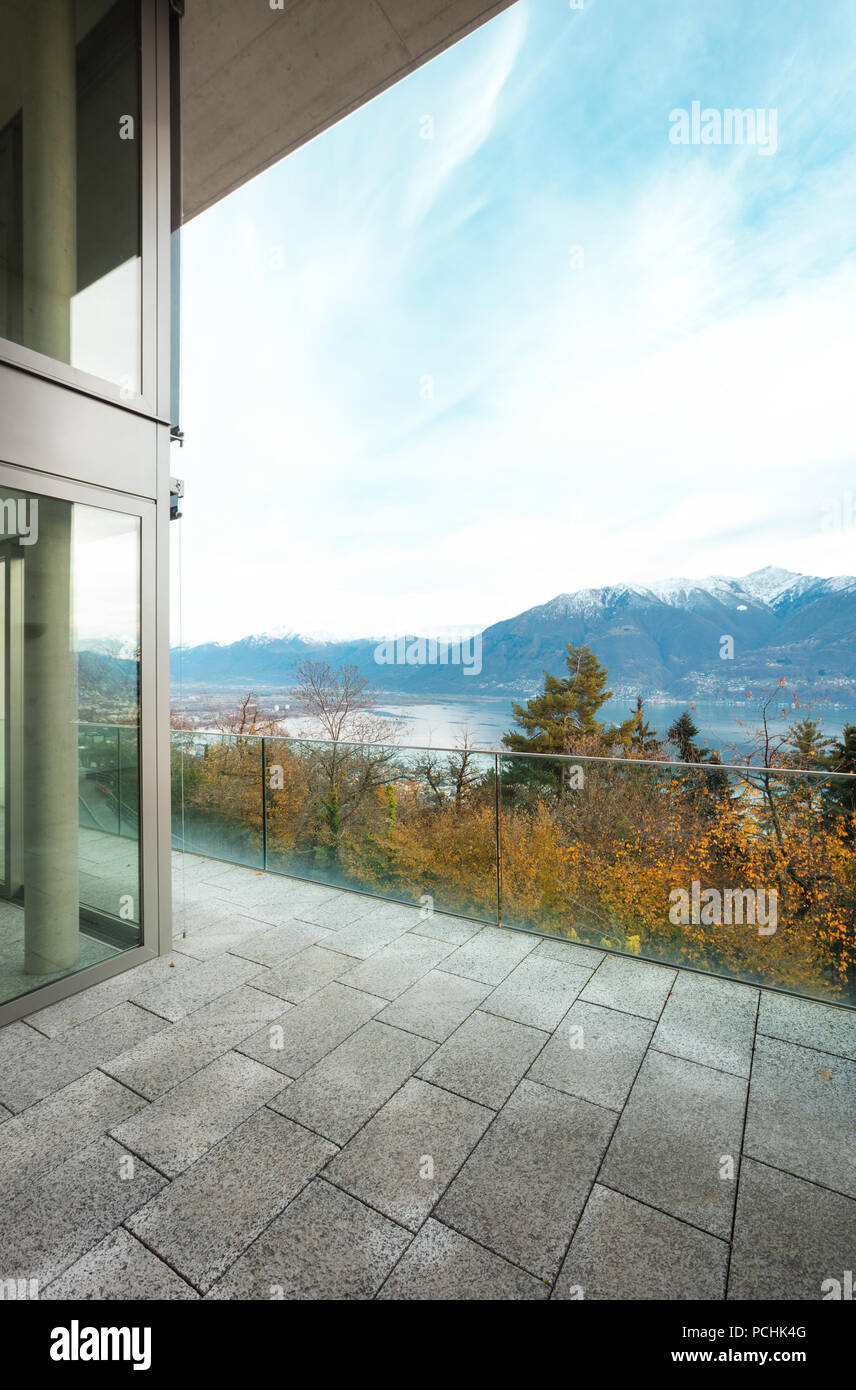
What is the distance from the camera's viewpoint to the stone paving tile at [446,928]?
3.45m

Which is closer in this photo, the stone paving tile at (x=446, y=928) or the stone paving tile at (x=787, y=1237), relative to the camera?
the stone paving tile at (x=787, y=1237)

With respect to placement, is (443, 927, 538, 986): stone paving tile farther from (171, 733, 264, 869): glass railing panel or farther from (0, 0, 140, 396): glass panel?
(0, 0, 140, 396): glass panel

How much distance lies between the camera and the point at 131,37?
300 cm

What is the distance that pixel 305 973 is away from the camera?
2.97 m

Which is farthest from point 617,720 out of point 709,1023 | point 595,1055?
point 595,1055

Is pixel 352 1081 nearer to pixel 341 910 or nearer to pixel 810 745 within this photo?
pixel 341 910

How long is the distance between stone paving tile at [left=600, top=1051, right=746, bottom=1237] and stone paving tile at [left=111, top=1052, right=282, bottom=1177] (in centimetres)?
113

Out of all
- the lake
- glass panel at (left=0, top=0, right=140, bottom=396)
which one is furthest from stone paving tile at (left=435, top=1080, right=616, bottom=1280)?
glass panel at (left=0, top=0, right=140, bottom=396)

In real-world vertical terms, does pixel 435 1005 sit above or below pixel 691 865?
below

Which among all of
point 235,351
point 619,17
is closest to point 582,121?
point 619,17

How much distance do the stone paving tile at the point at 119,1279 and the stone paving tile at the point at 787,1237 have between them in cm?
127

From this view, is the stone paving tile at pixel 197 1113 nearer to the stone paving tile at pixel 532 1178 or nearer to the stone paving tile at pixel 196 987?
the stone paving tile at pixel 196 987

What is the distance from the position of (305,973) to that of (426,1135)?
48.6 inches

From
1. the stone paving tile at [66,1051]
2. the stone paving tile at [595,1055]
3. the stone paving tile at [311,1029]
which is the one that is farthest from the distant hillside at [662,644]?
the stone paving tile at [595,1055]
